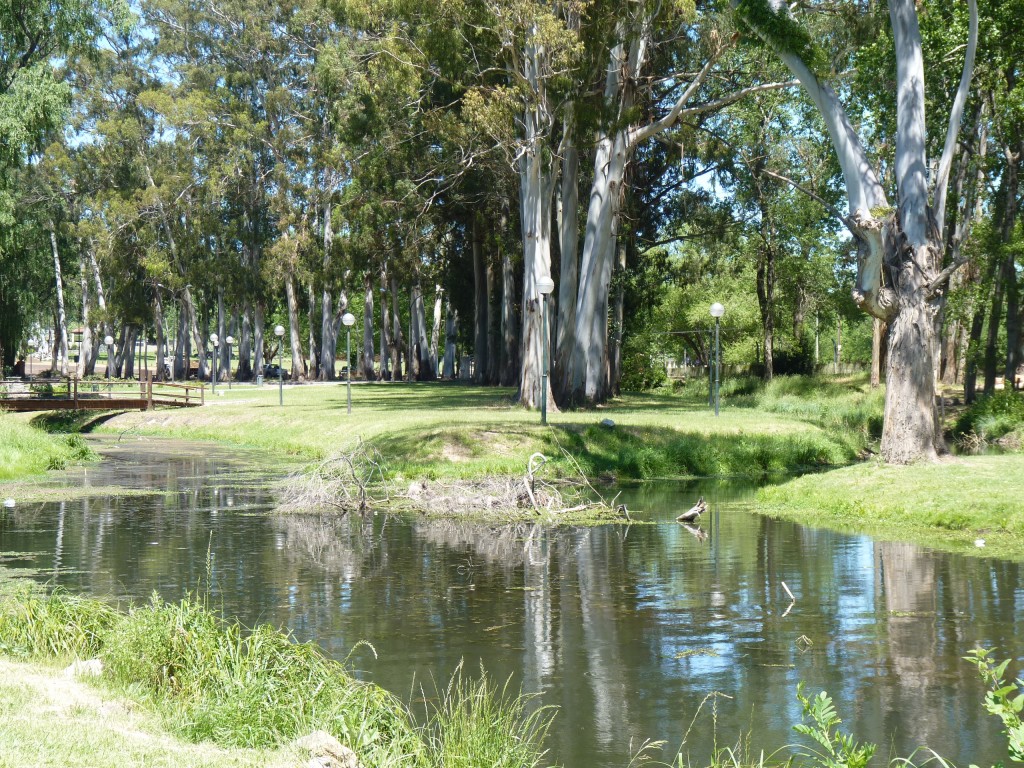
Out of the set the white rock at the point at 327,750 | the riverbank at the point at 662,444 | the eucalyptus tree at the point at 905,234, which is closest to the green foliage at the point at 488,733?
the white rock at the point at 327,750

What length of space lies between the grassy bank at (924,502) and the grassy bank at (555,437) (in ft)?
16.6

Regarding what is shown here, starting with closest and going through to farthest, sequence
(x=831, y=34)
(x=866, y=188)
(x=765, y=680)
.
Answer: (x=765, y=680) < (x=866, y=188) < (x=831, y=34)

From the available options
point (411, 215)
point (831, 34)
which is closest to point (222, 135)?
point (411, 215)

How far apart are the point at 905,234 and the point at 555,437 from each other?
8.83 m

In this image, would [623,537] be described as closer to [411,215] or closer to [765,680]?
[765,680]

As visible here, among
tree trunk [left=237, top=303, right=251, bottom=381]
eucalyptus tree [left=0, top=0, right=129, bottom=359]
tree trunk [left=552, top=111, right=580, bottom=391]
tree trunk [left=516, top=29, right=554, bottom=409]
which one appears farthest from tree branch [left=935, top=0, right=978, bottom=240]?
tree trunk [left=237, top=303, right=251, bottom=381]

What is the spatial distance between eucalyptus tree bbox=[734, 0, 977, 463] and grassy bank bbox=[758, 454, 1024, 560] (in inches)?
39.7

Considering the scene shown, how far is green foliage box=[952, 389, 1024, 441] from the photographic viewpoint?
2989 centimetres

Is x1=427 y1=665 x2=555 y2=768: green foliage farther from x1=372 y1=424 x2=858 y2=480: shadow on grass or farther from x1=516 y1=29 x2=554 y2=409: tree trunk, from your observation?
x1=516 y1=29 x2=554 y2=409: tree trunk

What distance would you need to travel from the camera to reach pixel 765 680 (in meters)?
9.86

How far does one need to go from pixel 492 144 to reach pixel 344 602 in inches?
1000

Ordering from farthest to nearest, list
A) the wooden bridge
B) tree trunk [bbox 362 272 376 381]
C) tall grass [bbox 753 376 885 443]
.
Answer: tree trunk [bbox 362 272 376 381] < the wooden bridge < tall grass [bbox 753 376 885 443]

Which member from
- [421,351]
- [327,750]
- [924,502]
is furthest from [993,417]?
[421,351]

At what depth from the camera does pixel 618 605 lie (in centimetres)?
1303
